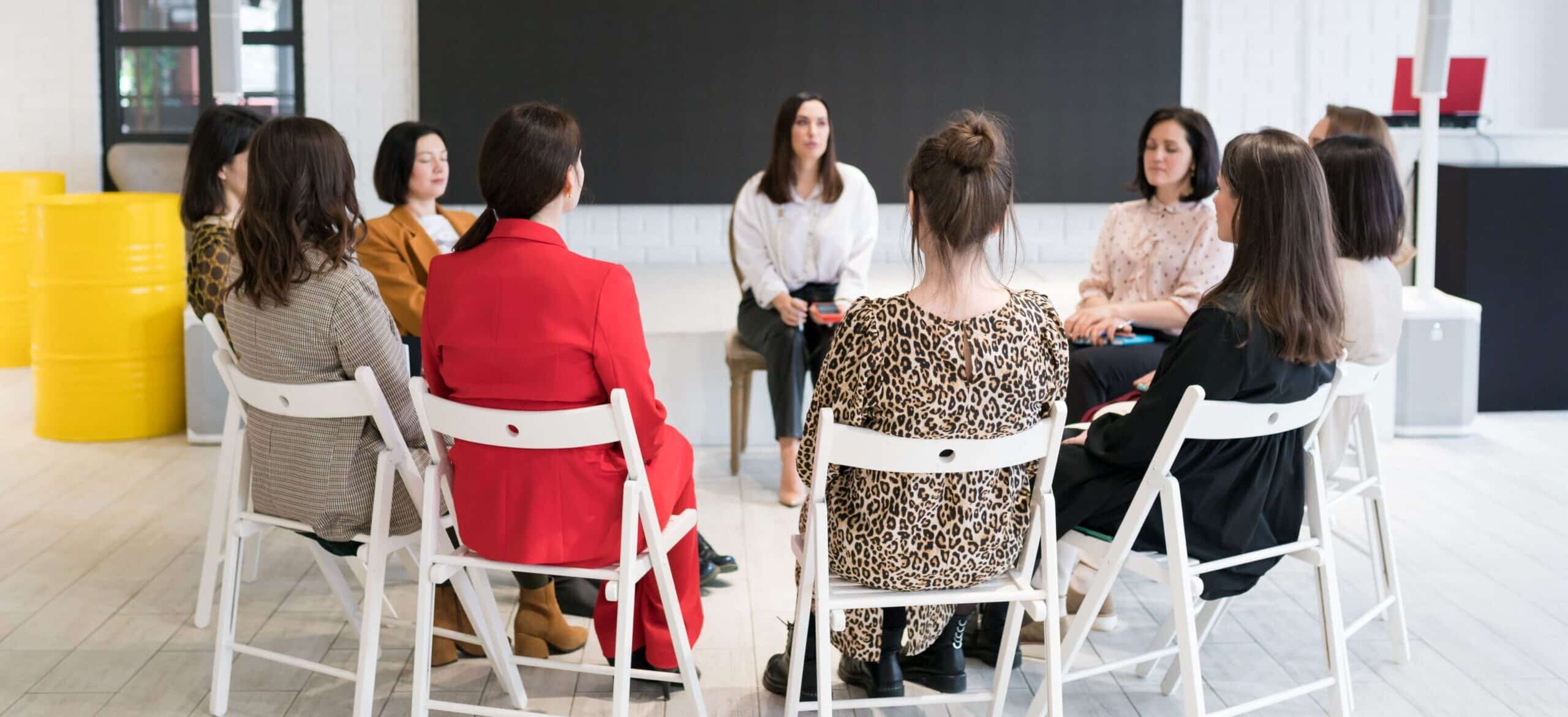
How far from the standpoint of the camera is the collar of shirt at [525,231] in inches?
96.0

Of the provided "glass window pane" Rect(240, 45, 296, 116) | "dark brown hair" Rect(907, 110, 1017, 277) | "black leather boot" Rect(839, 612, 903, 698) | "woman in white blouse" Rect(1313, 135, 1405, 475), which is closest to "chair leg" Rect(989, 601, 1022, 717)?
"black leather boot" Rect(839, 612, 903, 698)

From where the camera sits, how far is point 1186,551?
246cm

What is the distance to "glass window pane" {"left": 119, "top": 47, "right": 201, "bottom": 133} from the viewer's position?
7004 mm

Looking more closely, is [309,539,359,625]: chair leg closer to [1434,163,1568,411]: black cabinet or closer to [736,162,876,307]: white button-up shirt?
[736,162,876,307]: white button-up shirt

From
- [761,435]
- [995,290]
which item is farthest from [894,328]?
[761,435]

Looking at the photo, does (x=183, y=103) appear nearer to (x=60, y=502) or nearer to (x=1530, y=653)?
(x=60, y=502)

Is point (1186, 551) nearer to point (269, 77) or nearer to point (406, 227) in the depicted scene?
point (406, 227)

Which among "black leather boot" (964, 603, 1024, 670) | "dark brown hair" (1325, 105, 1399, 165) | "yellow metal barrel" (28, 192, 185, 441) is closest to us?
"black leather boot" (964, 603, 1024, 670)

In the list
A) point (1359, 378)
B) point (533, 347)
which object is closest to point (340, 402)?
point (533, 347)

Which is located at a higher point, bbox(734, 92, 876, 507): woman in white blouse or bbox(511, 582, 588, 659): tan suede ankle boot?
bbox(734, 92, 876, 507): woman in white blouse

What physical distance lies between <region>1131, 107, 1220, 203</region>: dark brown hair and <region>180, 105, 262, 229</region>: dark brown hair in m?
2.44

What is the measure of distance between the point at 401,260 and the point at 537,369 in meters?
1.67

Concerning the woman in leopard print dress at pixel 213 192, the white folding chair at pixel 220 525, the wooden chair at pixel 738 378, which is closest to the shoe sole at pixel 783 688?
the white folding chair at pixel 220 525

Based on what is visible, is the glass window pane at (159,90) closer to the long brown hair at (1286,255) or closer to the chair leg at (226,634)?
the chair leg at (226,634)
